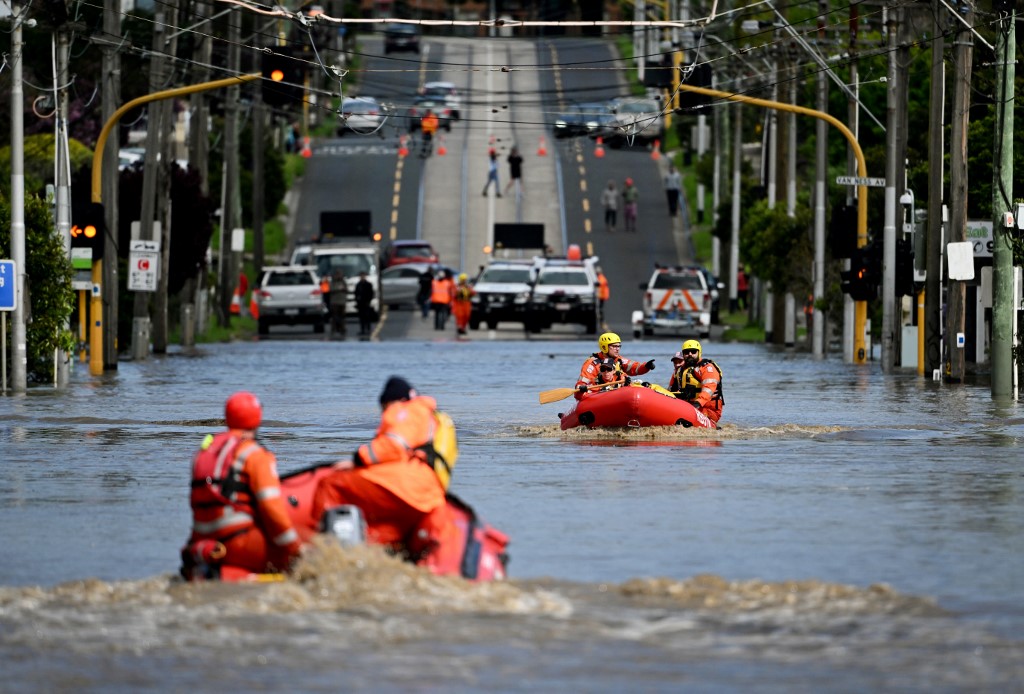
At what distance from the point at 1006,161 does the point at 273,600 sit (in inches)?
860

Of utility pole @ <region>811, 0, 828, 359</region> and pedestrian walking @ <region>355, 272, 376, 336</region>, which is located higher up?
utility pole @ <region>811, 0, 828, 359</region>

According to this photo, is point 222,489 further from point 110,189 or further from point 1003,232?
point 110,189

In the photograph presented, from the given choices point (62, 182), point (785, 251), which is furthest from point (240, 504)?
point (785, 251)

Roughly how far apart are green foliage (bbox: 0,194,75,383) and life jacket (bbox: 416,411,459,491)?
21.7 meters

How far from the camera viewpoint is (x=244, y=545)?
1410 cm

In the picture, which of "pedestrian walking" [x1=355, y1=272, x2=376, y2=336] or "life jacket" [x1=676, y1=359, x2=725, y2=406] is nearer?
"life jacket" [x1=676, y1=359, x2=725, y2=406]

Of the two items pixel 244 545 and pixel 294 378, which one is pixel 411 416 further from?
pixel 294 378

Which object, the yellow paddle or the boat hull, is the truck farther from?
the boat hull

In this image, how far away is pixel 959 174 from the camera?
36.7 m

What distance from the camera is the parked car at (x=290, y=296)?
64.0 metres

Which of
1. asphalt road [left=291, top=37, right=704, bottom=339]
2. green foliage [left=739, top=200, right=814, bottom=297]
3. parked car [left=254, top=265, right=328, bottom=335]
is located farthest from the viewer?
asphalt road [left=291, top=37, right=704, bottom=339]

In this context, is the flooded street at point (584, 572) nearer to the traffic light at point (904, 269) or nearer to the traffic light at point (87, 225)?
the traffic light at point (87, 225)

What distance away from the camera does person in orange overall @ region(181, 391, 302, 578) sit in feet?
45.5

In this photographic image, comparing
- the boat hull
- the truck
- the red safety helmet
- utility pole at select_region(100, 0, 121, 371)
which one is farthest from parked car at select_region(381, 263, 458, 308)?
the red safety helmet
